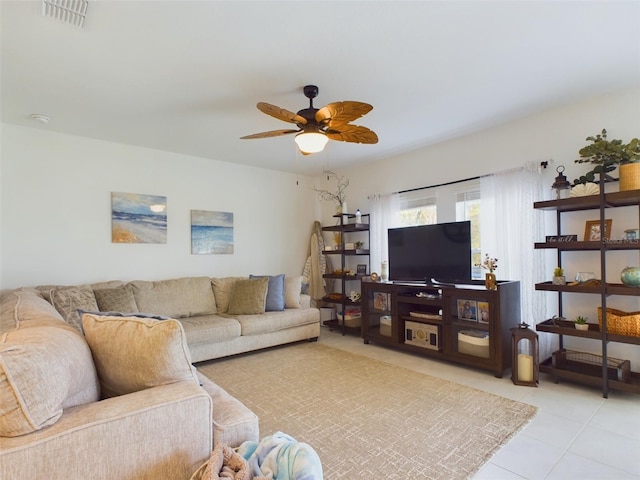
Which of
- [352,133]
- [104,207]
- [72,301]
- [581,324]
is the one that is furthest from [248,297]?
[581,324]

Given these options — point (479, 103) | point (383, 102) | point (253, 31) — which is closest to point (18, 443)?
point (253, 31)

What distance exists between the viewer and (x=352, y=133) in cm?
273

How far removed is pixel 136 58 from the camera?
7.55 ft

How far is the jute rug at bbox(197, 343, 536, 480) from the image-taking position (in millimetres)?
1870

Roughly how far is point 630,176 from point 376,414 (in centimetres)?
261

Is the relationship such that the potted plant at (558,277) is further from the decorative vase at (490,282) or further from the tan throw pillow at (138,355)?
the tan throw pillow at (138,355)

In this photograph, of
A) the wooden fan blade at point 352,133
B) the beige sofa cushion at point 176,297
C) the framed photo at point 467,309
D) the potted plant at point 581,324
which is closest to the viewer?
the wooden fan blade at point 352,133

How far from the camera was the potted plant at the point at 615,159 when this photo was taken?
256cm

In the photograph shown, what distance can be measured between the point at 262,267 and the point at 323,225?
132 centimetres

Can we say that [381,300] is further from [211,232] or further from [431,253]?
[211,232]

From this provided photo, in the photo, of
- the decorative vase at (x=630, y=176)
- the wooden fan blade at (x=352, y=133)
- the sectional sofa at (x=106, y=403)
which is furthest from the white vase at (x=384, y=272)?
the sectional sofa at (x=106, y=403)

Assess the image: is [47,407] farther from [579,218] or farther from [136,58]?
[579,218]

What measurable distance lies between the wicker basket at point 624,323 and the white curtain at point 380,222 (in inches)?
96.6

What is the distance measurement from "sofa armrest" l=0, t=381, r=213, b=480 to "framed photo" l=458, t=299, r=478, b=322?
113 inches
